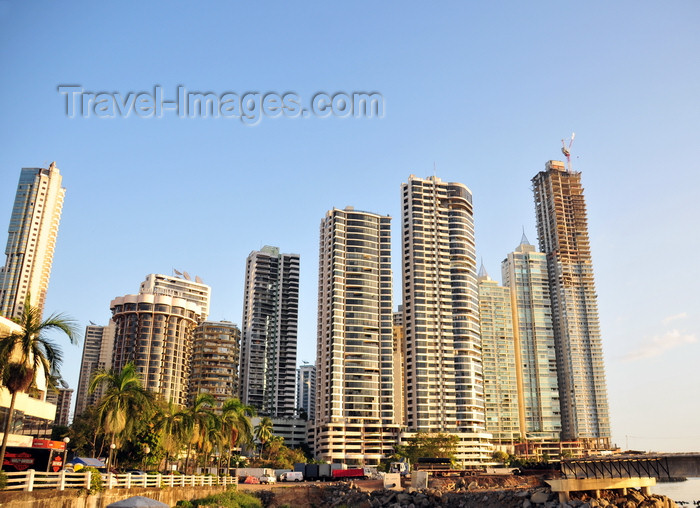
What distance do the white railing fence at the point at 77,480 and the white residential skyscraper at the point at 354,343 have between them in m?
123

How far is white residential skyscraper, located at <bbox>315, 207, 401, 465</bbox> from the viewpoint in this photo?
169750mm

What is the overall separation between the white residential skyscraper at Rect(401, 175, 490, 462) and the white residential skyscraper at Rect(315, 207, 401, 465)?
7.30 meters

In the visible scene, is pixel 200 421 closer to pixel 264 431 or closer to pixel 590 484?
pixel 590 484

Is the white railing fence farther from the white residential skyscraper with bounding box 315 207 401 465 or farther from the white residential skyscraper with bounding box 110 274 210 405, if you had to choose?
the white residential skyscraper with bounding box 110 274 210 405

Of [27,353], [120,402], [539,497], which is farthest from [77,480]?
[539,497]

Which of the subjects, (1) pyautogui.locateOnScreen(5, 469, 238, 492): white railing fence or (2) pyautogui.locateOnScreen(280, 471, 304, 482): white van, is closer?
(1) pyautogui.locateOnScreen(5, 469, 238, 492): white railing fence

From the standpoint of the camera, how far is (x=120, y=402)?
1949 inches

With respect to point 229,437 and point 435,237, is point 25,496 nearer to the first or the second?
point 229,437

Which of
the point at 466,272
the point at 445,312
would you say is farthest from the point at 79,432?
the point at 466,272

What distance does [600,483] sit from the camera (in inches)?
2987

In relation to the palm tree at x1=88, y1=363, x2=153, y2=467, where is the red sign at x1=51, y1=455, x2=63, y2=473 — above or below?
below

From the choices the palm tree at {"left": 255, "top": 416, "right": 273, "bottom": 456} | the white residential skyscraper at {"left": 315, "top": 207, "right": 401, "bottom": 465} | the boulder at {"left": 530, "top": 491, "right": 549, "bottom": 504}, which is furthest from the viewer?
the white residential skyscraper at {"left": 315, "top": 207, "right": 401, "bottom": 465}

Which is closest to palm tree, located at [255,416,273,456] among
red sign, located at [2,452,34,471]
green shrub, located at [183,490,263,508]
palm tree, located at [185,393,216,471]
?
palm tree, located at [185,393,216,471]

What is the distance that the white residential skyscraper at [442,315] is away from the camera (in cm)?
17262
